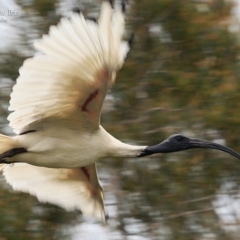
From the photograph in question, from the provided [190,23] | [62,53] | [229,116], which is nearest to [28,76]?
[62,53]

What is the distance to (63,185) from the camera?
7582 millimetres

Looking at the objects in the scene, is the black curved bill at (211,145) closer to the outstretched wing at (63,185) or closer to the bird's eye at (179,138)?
the bird's eye at (179,138)

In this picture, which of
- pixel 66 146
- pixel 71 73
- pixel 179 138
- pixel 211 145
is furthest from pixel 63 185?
pixel 71 73

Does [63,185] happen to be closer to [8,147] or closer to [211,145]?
[8,147]

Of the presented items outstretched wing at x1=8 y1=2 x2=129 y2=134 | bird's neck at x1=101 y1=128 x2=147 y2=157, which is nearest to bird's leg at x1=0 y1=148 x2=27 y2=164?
outstretched wing at x1=8 y1=2 x2=129 y2=134

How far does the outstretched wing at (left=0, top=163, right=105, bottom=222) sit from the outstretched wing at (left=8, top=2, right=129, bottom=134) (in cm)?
96

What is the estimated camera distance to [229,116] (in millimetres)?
8539

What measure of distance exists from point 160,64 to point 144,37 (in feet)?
1.12

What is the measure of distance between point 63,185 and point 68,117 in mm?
1216

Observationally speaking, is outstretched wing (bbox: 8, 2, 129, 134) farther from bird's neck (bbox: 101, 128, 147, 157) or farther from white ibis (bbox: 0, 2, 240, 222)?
bird's neck (bbox: 101, 128, 147, 157)

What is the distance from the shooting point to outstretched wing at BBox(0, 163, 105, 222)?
24.2ft

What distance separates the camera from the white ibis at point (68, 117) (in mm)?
5648

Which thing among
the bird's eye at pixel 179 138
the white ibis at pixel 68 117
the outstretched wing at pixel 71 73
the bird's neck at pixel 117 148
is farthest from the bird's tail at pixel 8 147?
the bird's eye at pixel 179 138

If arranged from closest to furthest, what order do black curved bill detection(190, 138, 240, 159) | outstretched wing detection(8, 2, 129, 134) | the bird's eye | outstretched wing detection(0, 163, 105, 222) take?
1. outstretched wing detection(8, 2, 129, 134)
2. black curved bill detection(190, 138, 240, 159)
3. the bird's eye
4. outstretched wing detection(0, 163, 105, 222)
